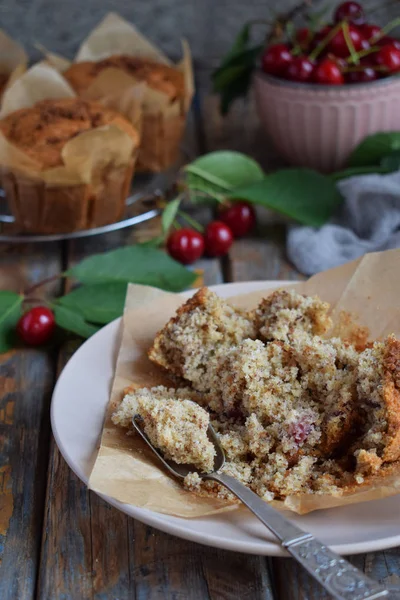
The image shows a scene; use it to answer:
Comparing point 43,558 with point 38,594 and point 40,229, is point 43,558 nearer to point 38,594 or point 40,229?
point 38,594

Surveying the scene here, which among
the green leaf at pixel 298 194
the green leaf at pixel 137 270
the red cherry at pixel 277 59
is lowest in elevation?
the green leaf at pixel 137 270

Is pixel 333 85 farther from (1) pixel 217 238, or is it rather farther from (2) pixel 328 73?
(1) pixel 217 238

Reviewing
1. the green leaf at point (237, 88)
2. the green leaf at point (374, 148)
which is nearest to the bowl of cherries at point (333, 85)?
the green leaf at point (374, 148)

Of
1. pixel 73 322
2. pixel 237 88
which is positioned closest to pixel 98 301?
pixel 73 322

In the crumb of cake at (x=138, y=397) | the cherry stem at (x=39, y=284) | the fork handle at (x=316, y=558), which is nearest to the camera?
the fork handle at (x=316, y=558)

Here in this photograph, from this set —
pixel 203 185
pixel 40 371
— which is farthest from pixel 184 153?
pixel 40 371

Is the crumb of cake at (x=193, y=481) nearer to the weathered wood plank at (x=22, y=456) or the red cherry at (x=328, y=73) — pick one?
the weathered wood plank at (x=22, y=456)

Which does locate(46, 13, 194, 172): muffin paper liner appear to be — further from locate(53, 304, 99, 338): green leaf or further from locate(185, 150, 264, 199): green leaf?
locate(53, 304, 99, 338): green leaf
